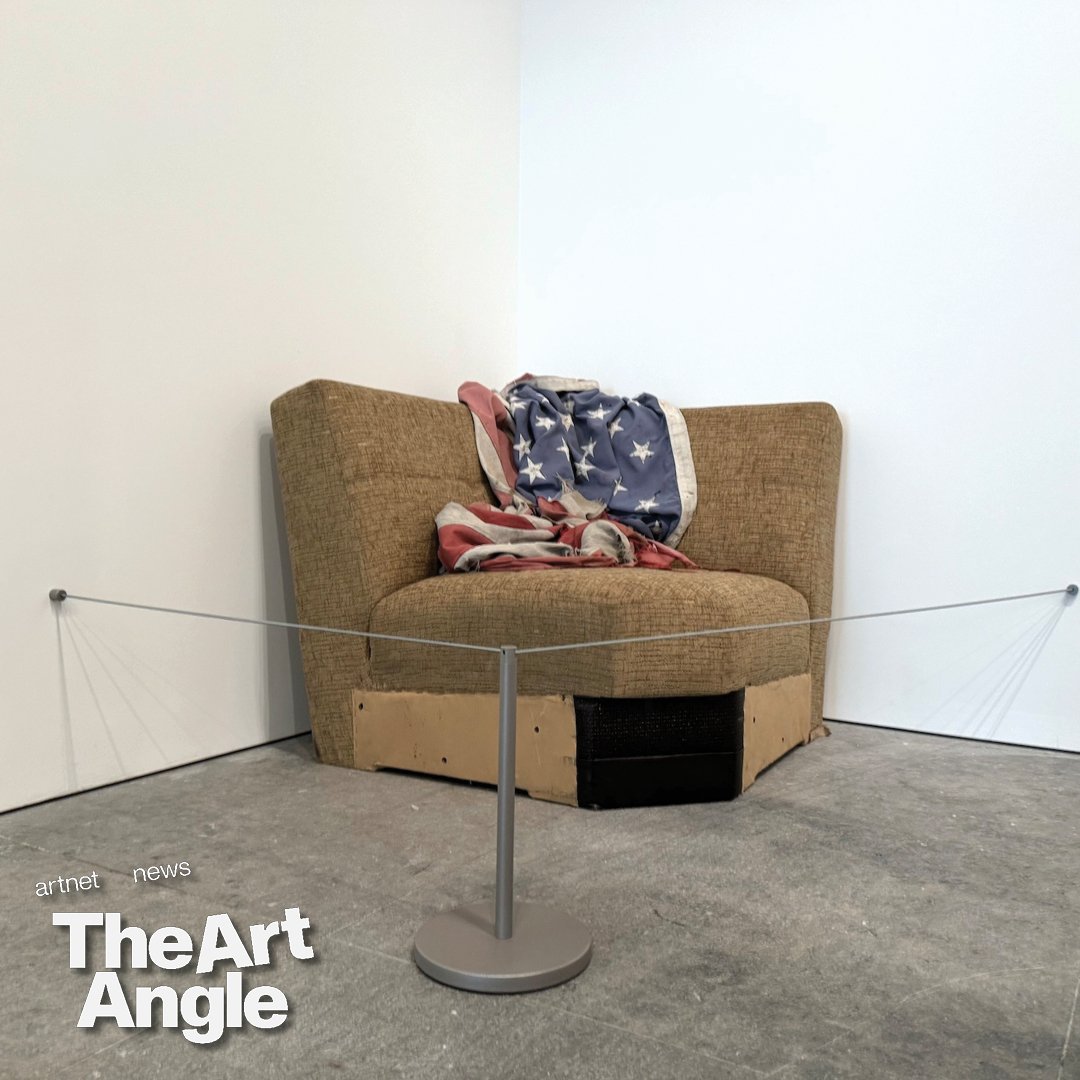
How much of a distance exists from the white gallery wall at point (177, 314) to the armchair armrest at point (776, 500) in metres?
0.82

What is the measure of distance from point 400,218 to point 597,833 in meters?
1.67

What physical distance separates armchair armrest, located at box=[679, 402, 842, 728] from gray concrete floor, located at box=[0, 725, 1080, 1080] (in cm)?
44

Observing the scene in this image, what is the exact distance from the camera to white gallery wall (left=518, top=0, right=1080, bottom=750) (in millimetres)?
2355

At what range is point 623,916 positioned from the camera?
1.37 metres

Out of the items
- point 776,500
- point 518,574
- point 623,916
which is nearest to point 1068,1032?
point 623,916

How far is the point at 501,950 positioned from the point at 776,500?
1424 millimetres

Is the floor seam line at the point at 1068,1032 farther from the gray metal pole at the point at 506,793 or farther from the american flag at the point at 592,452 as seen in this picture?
the american flag at the point at 592,452

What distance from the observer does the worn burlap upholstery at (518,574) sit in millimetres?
1839

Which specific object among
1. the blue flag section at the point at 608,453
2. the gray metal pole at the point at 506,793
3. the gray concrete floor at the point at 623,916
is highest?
the blue flag section at the point at 608,453

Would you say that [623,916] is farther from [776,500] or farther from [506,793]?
[776,500]

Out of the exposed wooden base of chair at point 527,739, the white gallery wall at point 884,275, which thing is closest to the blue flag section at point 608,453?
the white gallery wall at point 884,275

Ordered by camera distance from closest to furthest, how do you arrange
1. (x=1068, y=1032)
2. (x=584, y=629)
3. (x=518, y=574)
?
(x=1068, y=1032) → (x=584, y=629) → (x=518, y=574)

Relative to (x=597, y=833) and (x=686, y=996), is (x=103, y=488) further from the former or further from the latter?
(x=686, y=996)

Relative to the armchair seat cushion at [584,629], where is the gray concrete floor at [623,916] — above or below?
below
